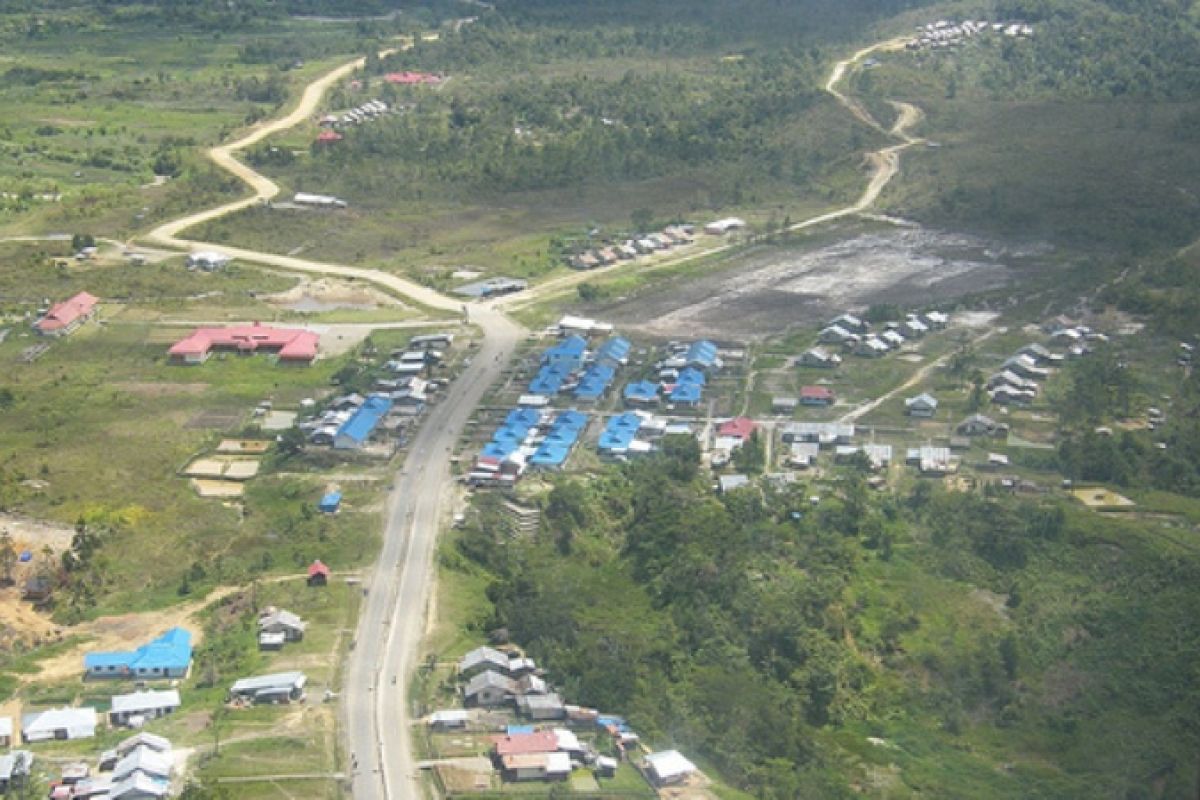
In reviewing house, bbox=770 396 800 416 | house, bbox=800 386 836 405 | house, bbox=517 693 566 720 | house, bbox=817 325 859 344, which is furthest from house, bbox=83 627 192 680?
house, bbox=817 325 859 344

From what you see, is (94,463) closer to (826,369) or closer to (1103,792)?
(826,369)

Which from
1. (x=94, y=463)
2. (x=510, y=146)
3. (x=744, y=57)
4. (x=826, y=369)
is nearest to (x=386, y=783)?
(x=94, y=463)

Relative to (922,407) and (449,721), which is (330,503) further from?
(922,407)

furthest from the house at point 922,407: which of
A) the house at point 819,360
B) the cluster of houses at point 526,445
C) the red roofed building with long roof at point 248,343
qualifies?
the red roofed building with long roof at point 248,343

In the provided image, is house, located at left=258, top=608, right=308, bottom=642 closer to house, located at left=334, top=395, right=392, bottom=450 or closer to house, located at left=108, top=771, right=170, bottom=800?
house, located at left=108, top=771, right=170, bottom=800

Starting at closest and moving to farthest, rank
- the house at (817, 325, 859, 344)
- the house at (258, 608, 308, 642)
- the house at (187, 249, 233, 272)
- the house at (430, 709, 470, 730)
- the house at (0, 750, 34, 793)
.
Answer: the house at (0, 750, 34, 793) < the house at (430, 709, 470, 730) < the house at (258, 608, 308, 642) < the house at (817, 325, 859, 344) < the house at (187, 249, 233, 272)
